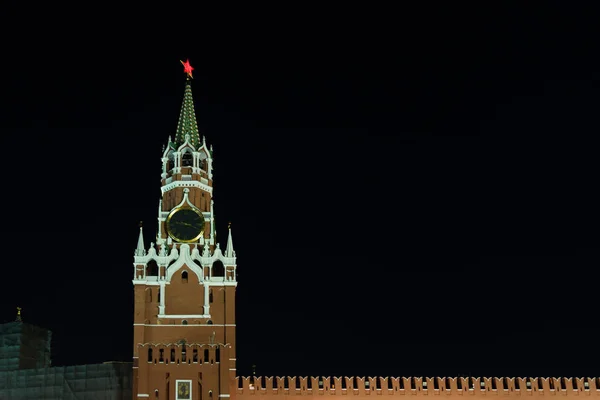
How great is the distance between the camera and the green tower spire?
58844 mm

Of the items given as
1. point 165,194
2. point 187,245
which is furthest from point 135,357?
point 165,194

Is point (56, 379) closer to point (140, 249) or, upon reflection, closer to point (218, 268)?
point (140, 249)

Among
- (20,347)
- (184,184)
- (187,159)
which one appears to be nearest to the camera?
(20,347)

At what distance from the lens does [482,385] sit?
50.5 metres

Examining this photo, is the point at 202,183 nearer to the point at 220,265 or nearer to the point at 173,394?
the point at 220,265

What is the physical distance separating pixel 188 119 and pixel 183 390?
18962 mm

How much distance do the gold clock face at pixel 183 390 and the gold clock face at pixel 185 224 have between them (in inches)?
385

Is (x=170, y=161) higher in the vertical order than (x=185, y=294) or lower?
higher

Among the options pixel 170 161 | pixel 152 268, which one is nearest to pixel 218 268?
pixel 152 268

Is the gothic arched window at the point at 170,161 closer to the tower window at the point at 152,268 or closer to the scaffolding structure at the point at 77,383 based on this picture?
the tower window at the point at 152,268

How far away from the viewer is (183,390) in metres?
47.9

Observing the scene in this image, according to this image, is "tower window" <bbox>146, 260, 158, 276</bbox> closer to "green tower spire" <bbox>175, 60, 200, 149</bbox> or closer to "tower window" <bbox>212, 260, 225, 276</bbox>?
"tower window" <bbox>212, 260, 225, 276</bbox>

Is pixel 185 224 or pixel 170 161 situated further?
pixel 170 161

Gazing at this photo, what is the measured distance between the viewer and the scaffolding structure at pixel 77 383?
167 feet
